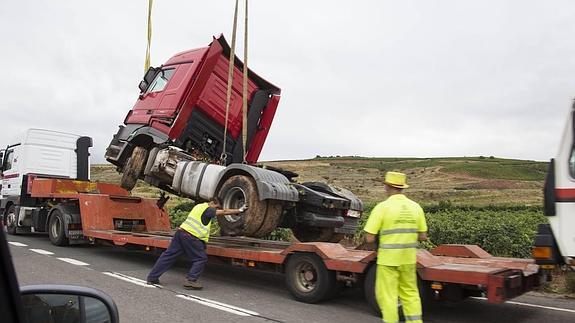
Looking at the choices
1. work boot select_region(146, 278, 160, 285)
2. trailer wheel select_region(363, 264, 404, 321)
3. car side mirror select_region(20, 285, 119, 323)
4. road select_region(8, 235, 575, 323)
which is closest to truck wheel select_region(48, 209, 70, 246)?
road select_region(8, 235, 575, 323)

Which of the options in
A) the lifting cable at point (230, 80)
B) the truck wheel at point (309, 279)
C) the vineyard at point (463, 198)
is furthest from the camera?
the vineyard at point (463, 198)

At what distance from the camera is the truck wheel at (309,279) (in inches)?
251

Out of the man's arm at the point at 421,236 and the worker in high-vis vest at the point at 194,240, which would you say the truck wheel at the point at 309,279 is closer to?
the worker in high-vis vest at the point at 194,240

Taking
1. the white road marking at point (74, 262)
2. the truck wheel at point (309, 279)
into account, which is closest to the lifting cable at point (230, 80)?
the white road marking at point (74, 262)

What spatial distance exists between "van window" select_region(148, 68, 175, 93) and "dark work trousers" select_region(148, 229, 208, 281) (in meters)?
3.36

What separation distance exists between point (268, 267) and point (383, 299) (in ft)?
8.64

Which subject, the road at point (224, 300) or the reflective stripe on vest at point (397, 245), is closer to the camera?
the reflective stripe on vest at point (397, 245)

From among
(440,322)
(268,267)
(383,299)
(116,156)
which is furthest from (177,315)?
(116,156)

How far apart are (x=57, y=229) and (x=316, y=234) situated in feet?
20.4

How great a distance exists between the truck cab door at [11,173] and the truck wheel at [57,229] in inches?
88.5

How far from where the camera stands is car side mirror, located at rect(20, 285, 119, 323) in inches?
62.6

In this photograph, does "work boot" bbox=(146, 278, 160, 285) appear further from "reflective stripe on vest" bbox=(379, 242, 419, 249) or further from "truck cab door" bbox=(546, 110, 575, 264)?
"truck cab door" bbox=(546, 110, 575, 264)

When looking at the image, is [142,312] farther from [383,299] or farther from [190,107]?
[190,107]

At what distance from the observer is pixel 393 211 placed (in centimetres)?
504
